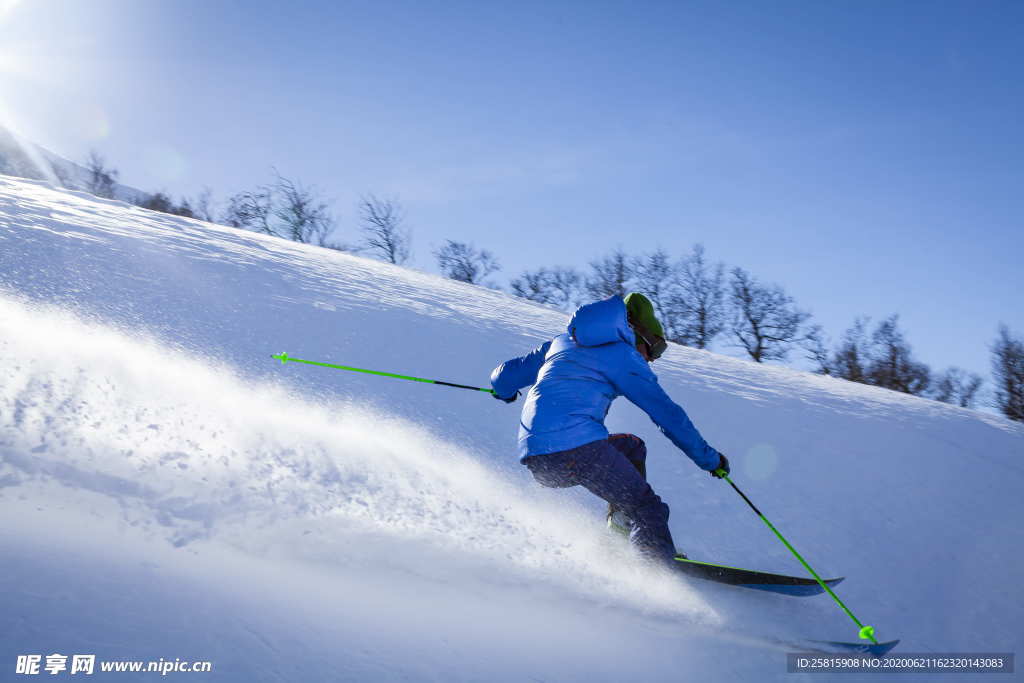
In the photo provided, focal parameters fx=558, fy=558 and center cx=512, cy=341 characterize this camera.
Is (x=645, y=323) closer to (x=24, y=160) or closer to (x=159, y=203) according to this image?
(x=159, y=203)

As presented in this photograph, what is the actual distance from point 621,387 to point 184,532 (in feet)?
7.02

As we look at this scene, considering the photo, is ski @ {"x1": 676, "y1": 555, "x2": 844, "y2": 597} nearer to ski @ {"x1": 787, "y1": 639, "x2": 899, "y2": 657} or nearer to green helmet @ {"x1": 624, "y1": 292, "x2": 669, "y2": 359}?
ski @ {"x1": 787, "y1": 639, "x2": 899, "y2": 657}

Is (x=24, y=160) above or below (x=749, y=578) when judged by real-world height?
above

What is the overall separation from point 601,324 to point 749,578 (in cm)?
166

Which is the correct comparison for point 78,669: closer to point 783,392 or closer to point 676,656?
point 676,656

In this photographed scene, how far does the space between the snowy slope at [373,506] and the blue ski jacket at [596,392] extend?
2.16 feet

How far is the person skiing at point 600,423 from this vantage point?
2.96 m

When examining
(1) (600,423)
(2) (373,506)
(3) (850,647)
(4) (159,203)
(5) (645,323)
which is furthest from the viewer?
(4) (159,203)

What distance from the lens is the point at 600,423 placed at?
3072 millimetres

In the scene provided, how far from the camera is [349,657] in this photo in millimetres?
1789

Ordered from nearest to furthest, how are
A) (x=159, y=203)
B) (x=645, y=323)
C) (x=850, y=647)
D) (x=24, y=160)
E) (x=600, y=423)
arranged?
(x=850, y=647), (x=600, y=423), (x=645, y=323), (x=159, y=203), (x=24, y=160)

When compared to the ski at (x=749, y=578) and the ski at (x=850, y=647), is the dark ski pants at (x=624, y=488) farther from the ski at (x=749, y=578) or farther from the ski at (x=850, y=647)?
the ski at (x=850, y=647)

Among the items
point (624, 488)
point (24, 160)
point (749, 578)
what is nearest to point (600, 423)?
point (624, 488)

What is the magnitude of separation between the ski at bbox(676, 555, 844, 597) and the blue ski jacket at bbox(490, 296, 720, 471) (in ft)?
1.86
